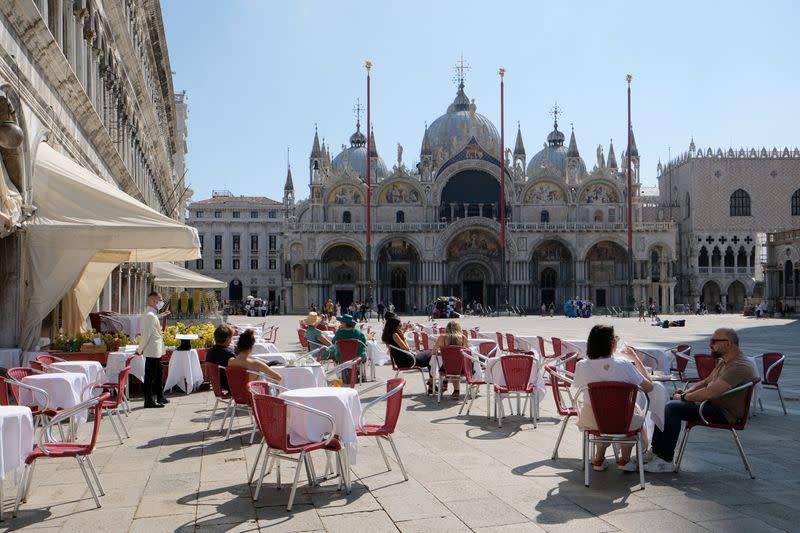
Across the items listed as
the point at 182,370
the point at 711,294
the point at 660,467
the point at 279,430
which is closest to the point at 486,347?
the point at 182,370

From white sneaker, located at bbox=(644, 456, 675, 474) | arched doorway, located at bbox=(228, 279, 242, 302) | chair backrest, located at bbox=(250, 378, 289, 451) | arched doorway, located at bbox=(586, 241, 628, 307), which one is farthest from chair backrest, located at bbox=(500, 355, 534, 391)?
arched doorway, located at bbox=(228, 279, 242, 302)

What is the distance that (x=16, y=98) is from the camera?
35.9 feet

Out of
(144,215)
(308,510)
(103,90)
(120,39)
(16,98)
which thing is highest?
(120,39)

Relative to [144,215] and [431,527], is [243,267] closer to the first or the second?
[144,215]

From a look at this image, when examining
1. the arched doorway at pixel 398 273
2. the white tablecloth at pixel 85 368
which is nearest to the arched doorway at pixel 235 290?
the arched doorway at pixel 398 273

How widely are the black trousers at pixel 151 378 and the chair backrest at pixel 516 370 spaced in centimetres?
515

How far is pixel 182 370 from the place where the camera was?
44.0 feet

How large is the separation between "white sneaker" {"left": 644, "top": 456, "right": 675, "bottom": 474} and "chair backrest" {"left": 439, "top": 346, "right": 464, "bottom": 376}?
4.70 meters

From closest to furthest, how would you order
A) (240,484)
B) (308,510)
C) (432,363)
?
(308,510), (240,484), (432,363)

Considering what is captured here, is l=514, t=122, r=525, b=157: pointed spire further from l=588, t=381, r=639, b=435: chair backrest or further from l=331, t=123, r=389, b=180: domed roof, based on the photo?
l=588, t=381, r=639, b=435: chair backrest

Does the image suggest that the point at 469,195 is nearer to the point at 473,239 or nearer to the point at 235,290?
Result: the point at 473,239

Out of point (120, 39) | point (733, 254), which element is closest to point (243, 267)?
point (733, 254)

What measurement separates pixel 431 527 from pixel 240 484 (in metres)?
2.14

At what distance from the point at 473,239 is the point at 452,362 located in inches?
2043
